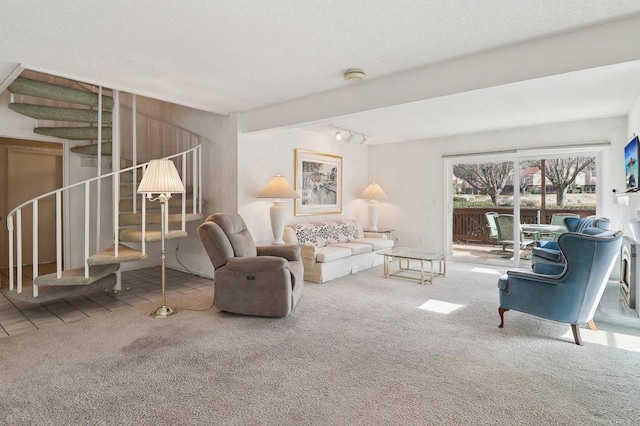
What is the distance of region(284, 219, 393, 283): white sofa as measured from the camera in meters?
4.77

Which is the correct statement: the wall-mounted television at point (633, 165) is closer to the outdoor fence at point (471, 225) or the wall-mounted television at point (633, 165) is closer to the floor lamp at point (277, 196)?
the outdoor fence at point (471, 225)

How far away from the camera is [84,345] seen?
270cm

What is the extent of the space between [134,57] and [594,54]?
349cm

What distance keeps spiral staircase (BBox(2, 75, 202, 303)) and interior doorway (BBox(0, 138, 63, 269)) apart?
1090 millimetres

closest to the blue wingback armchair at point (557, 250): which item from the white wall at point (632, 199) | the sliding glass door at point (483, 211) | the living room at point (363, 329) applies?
the white wall at point (632, 199)

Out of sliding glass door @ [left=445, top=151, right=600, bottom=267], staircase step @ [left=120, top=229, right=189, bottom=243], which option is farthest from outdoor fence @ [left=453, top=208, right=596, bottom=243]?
staircase step @ [left=120, top=229, right=189, bottom=243]

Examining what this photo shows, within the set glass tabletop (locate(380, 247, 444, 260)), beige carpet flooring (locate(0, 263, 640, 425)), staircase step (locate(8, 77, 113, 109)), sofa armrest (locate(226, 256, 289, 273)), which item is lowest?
beige carpet flooring (locate(0, 263, 640, 425))

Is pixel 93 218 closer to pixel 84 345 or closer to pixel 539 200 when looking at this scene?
pixel 84 345

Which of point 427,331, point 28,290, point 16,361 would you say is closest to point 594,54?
point 427,331

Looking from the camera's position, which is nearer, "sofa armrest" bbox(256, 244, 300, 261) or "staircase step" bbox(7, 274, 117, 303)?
"staircase step" bbox(7, 274, 117, 303)

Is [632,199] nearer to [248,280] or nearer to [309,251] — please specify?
[309,251]

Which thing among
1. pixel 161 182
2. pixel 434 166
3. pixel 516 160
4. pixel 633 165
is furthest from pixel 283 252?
pixel 516 160

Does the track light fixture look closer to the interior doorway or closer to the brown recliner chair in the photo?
the brown recliner chair

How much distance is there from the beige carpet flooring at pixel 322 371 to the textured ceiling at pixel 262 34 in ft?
7.61
